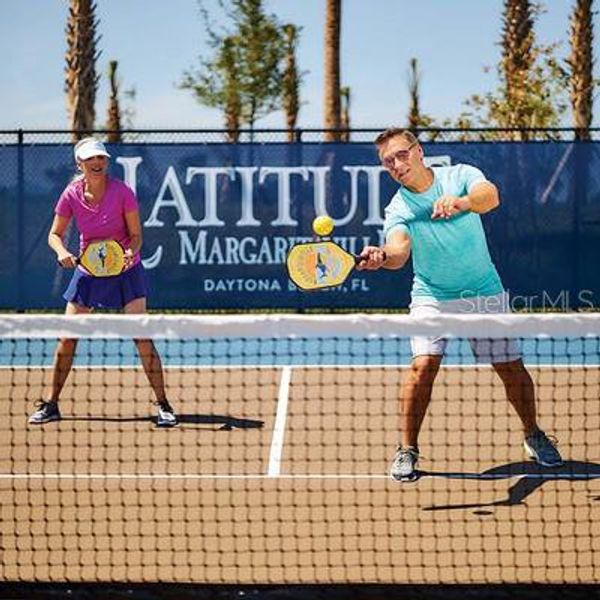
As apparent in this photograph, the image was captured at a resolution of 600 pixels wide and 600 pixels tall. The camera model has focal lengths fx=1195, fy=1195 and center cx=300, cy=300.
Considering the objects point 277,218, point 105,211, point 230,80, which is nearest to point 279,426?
point 105,211

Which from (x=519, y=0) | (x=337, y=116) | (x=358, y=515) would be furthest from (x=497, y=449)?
(x=519, y=0)

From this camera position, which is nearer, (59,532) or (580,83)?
(59,532)

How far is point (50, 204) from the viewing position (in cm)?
1282

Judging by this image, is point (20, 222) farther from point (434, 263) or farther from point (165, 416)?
point (434, 263)

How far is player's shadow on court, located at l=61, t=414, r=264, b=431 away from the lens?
7215 mm

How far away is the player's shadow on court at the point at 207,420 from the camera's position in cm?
721

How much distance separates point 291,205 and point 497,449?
659cm

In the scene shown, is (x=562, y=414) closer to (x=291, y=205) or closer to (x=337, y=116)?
(x=291, y=205)

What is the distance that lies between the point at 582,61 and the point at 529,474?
1623 centimetres

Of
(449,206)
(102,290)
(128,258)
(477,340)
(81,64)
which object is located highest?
(81,64)

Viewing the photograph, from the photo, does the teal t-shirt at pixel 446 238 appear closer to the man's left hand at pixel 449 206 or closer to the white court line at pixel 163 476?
the man's left hand at pixel 449 206

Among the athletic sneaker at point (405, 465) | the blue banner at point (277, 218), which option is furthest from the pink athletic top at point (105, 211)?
the blue banner at point (277, 218)

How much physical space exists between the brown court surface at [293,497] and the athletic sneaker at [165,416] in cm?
6

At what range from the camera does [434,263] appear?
575 centimetres
